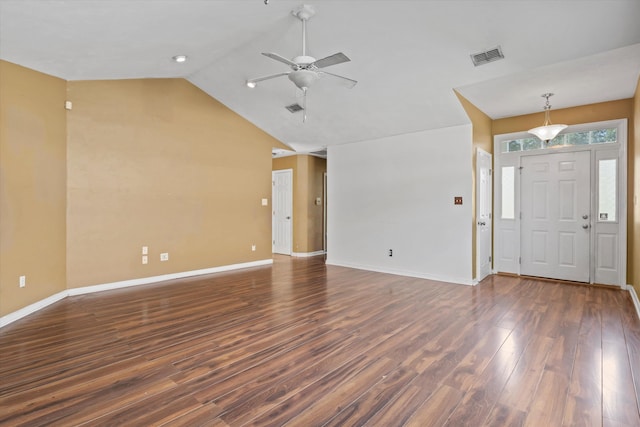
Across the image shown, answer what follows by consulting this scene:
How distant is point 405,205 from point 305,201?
310cm

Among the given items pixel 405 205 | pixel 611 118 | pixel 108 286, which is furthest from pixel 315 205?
pixel 611 118

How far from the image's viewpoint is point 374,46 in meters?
4.00

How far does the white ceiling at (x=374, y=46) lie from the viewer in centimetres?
307

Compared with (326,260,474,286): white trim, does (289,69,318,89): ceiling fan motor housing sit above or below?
above

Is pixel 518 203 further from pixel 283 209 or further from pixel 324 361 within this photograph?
pixel 283 209

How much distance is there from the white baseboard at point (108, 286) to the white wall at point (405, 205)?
6.86ft

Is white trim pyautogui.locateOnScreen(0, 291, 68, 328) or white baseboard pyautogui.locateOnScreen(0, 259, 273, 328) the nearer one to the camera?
white trim pyautogui.locateOnScreen(0, 291, 68, 328)

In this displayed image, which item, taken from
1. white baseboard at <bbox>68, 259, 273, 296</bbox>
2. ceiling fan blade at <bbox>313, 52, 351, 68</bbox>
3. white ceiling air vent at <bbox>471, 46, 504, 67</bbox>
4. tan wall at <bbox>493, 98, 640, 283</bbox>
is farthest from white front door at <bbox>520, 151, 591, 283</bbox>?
white baseboard at <bbox>68, 259, 273, 296</bbox>

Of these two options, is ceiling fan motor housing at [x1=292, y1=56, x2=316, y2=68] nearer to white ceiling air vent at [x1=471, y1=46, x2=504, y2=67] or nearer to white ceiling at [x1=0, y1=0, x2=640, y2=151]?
white ceiling at [x1=0, y1=0, x2=640, y2=151]

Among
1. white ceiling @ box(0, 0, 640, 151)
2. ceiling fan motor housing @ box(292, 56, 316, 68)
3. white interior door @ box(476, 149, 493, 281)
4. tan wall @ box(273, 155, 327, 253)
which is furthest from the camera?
tan wall @ box(273, 155, 327, 253)

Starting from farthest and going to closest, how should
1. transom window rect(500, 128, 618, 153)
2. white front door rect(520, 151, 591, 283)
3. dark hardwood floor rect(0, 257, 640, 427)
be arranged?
white front door rect(520, 151, 591, 283), transom window rect(500, 128, 618, 153), dark hardwood floor rect(0, 257, 640, 427)

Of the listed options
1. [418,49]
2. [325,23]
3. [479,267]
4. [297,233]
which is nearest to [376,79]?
[418,49]

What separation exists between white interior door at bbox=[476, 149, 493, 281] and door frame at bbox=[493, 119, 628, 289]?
0.18 meters

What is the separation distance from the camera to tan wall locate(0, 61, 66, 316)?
360 cm
